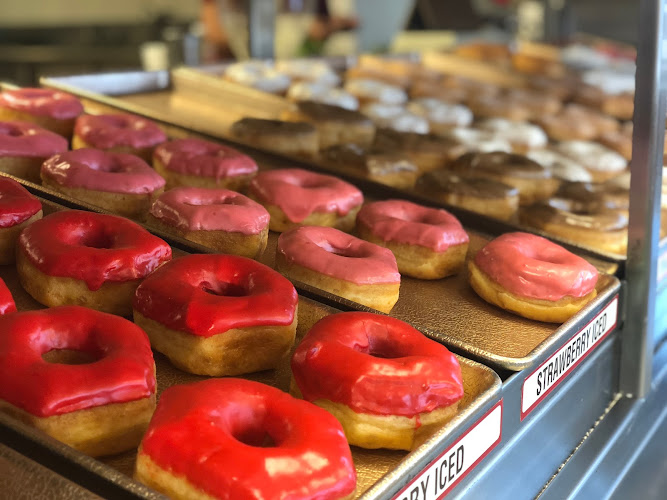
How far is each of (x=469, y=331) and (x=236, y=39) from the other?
431 cm

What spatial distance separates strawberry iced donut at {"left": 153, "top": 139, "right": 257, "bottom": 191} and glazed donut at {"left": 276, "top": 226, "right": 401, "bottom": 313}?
0.45 meters

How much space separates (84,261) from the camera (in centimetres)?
139

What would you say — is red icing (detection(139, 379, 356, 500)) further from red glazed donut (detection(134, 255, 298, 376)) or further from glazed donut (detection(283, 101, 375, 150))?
glazed donut (detection(283, 101, 375, 150))

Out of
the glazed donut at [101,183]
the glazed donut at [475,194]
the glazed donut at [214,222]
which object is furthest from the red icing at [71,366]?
the glazed donut at [475,194]

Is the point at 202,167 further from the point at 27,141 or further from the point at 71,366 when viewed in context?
the point at 71,366

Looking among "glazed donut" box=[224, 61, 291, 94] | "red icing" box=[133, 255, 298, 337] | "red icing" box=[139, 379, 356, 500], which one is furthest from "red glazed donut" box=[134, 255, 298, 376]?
"glazed donut" box=[224, 61, 291, 94]

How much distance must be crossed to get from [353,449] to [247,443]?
0.21 meters

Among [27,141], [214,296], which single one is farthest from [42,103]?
[214,296]

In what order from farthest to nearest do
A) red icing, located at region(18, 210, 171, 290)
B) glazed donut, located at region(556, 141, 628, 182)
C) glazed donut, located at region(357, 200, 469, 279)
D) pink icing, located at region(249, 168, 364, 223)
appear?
glazed donut, located at region(556, 141, 628, 182) → pink icing, located at region(249, 168, 364, 223) → glazed donut, located at region(357, 200, 469, 279) → red icing, located at region(18, 210, 171, 290)

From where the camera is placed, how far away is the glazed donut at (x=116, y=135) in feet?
7.16

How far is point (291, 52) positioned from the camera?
539 centimetres

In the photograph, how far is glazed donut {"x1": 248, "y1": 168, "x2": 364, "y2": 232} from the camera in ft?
6.24

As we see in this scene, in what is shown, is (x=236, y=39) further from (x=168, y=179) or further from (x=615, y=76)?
(x=168, y=179)

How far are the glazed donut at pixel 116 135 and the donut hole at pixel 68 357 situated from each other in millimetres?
1108
